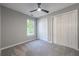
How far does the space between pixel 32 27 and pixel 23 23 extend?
3.73 ft

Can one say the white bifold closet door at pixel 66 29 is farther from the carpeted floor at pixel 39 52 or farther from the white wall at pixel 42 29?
the white wall at pixel 42 29

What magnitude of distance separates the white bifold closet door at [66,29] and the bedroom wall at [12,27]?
6.74 feet

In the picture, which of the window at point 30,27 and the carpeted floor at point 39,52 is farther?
the window at point 30,27

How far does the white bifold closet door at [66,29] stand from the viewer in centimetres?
303

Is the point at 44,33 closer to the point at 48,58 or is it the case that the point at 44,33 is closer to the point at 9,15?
the point at 9,15

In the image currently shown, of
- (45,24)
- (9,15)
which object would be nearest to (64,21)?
(45,24)

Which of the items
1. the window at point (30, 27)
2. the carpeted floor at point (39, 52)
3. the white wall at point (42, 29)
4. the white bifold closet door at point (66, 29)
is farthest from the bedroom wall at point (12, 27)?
the white bifold closet door at point (66, 29)

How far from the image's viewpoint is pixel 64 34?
3613mm

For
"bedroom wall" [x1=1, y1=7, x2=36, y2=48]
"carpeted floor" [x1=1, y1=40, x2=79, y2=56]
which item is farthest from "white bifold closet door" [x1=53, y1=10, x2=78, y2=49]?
"bedroom wall" [x1=1, y1=7, x2=36, y2=48]

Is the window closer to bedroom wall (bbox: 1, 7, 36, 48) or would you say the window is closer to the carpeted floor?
bedroom wall (bbox: 1, 7, 36, 48)

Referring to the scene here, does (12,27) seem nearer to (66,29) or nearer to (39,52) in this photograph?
(39,52)

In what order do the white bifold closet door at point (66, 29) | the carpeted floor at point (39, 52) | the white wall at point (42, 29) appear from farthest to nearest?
1. the white wall at point (42, 29)
2. the white bifold closet door at point (66, 29)
3. the carpeted floor at point (39, 52)

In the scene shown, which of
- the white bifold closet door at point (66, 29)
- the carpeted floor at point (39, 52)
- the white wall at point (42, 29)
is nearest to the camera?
the carpeted floor at point (39, 52)

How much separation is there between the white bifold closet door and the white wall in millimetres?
818
